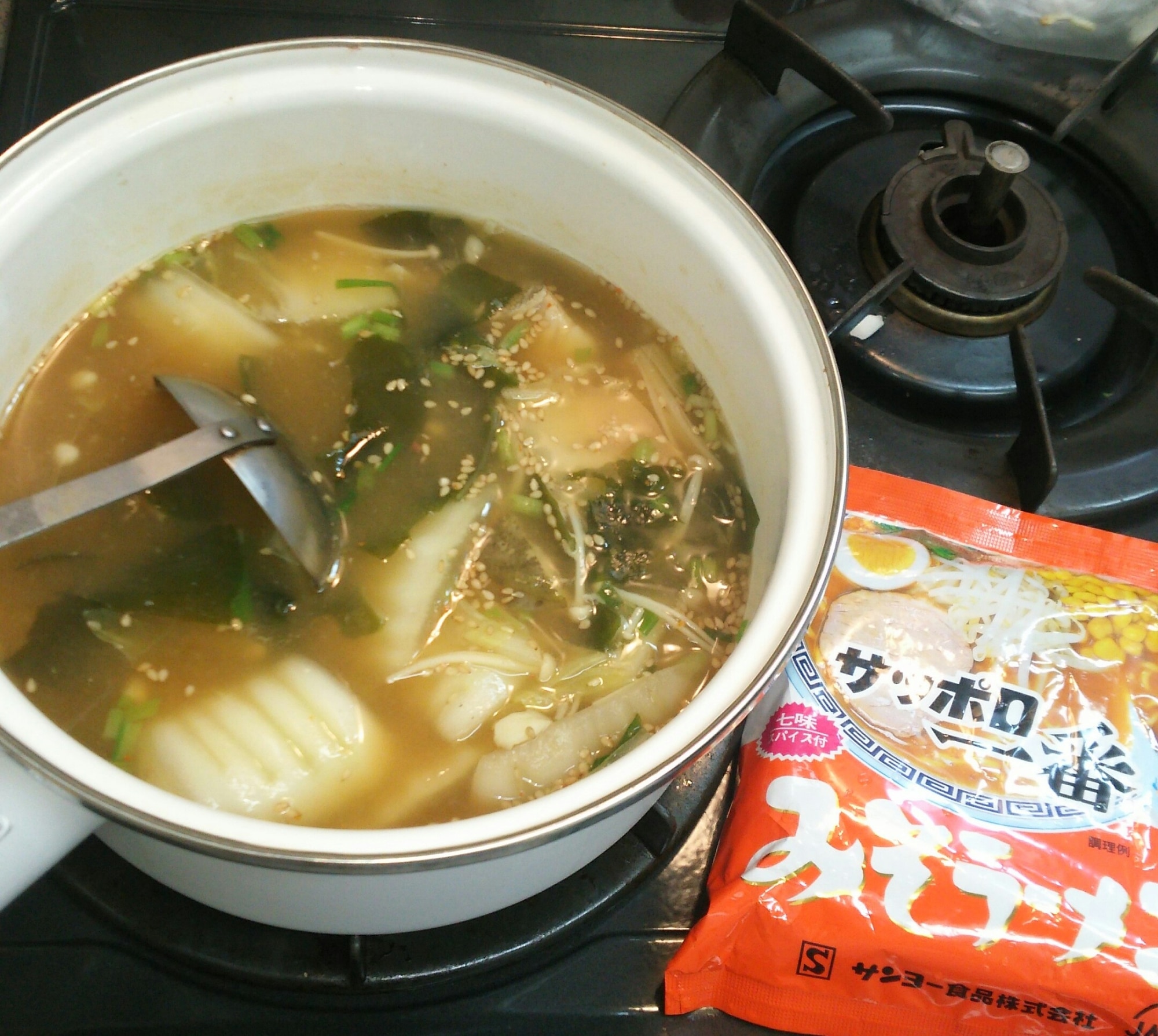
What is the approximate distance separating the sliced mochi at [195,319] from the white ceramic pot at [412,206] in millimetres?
59

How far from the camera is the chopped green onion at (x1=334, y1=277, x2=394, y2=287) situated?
5.66ft

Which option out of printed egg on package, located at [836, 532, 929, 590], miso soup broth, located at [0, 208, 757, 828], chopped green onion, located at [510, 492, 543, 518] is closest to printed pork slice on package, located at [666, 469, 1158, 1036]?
printed egg on package, located at [836, 532, 929, 590]

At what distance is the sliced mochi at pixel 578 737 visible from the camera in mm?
1327

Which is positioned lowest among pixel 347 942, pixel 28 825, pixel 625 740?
pixel 347 942

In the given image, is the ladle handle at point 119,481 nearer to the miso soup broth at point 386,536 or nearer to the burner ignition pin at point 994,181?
the miso soup broth at point 386,536

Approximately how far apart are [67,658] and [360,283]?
836mm

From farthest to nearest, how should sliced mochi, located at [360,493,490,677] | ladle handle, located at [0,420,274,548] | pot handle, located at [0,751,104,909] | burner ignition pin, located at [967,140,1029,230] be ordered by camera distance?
burner ignition pin, located at [967,140,1029,230] < sliced mochi, located at [360,493,490,677] < ladle handle, located at [0,420,274,548] < pot handle, located at [0,751,104,909]

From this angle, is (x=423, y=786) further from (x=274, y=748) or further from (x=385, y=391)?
(x=385, y=391)

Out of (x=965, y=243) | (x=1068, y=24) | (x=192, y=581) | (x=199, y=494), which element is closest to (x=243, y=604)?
(x=192, y=581)

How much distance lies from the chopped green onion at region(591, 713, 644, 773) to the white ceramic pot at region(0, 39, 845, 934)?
108mm

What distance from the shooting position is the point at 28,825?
3.01 feet

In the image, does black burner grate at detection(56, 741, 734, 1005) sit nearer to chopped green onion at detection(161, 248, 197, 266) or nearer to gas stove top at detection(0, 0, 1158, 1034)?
gas stove top at detection(0, 0, 1158, 1034)

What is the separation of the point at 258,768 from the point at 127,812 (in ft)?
1.21

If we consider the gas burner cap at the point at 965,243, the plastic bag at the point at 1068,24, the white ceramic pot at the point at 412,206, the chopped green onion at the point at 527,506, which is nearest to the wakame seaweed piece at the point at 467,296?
the white ceramic pot at the point at 412,206
